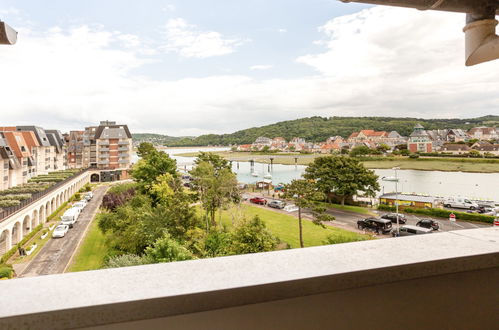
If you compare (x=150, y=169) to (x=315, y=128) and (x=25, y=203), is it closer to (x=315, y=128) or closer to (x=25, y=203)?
(x=25, y=203)

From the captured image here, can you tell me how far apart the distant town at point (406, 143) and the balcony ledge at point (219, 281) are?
956 inches

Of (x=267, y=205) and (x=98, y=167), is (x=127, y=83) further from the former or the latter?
(x=98, y=167)

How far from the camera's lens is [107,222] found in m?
10.1

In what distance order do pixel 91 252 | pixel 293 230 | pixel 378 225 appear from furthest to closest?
pixel 293 230 → pixel 378 225 → pixel 91 252

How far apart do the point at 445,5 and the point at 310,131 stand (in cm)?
3061

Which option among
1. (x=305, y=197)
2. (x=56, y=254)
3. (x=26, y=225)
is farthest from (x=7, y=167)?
(x=305, y=197)

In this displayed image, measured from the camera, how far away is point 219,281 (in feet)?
1.94

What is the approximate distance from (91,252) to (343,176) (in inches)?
470

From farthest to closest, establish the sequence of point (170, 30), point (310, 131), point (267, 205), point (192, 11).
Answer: point (310, 131), point (267, 205), point (170, 30), point (192, 11)

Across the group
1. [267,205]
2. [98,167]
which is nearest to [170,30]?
[267,205]

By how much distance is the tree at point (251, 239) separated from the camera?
696 centimetres

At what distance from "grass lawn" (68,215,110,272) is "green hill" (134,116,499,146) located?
23.0 metres

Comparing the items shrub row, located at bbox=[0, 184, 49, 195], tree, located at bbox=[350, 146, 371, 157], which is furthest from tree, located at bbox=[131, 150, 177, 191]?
tree, located at bbox=[350, 146, 371, 157]

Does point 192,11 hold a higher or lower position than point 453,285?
higher
